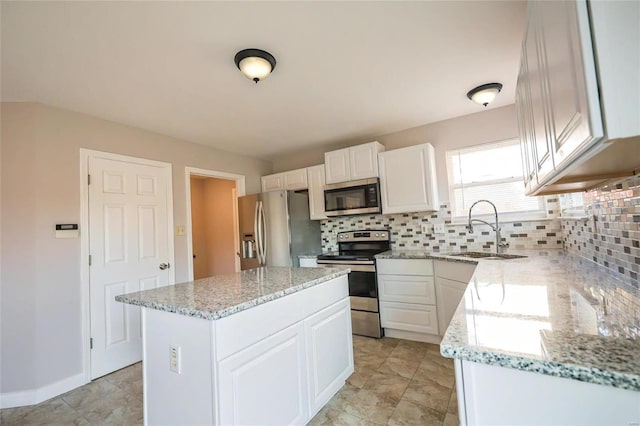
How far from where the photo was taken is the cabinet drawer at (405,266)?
2.88m

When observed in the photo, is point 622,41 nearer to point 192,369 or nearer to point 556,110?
point 556,110

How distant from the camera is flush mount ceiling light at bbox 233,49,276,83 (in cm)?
182

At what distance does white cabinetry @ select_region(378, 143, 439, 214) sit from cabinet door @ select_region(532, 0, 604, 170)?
216 centimetres

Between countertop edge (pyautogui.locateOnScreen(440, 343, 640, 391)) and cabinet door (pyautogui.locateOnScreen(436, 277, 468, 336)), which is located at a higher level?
countertop edge (pyautogui.locateOnScreen(440, 343, 640, 391))

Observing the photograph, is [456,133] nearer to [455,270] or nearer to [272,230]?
[455,270]

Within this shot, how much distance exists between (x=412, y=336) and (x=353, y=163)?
6.73ft

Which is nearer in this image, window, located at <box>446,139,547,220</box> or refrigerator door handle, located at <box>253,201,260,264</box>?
window, located at <box>446,139,547,220</box>

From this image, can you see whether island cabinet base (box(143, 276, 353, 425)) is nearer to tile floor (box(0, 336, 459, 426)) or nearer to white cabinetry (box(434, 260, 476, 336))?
tile floor (box(0, 336, 459, 426))

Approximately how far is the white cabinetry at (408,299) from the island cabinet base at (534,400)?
2.24 meters

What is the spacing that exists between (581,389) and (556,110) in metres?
0.75

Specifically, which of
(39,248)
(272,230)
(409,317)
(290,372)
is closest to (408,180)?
(409,317)

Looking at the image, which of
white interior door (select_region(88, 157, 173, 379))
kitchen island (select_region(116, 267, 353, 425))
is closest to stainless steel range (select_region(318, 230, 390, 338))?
kitchen island (select_region(116, 267, 353, 425))

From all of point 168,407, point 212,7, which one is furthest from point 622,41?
point 168,407

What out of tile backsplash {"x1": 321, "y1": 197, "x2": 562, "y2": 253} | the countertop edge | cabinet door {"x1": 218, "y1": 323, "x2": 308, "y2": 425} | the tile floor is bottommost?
the tile floor
